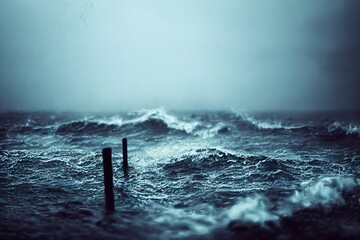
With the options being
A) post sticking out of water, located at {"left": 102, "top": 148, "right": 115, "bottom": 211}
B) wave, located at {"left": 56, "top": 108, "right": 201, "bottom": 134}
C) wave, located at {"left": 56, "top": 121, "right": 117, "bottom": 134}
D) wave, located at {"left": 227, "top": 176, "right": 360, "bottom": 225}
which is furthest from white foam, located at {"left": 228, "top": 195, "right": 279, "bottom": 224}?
wave, located at {"left": 56, "top": 121, "right": 117, "bottom": 134}

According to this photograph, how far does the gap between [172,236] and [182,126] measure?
85.3 feet

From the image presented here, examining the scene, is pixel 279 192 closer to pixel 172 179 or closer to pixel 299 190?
pixel 299 190

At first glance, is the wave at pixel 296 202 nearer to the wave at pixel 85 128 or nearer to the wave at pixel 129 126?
the wave at pixel 129 126

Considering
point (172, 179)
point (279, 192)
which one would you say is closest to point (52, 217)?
point (172, 179)

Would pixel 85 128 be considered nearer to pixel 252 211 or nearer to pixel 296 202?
pixel 252 211

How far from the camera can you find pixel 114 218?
340 inches

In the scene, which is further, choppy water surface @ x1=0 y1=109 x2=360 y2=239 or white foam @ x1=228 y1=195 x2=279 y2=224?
white foam @ x1=228 y1=195 x2=279 y2=224

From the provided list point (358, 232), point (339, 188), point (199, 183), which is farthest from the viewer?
point (199, 183)

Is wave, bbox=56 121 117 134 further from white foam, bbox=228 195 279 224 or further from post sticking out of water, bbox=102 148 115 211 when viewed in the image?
white foam, bbox=228 195 279 224

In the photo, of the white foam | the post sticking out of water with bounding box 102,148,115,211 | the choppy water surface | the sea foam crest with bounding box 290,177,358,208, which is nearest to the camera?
the choppy water surface

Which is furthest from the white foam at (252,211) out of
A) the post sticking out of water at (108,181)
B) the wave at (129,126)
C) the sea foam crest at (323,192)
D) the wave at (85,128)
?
the wave at (85,128)

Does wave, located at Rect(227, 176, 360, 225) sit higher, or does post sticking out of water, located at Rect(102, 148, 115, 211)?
post sticking out of water, located at Rect(102, 148, 115, 211)

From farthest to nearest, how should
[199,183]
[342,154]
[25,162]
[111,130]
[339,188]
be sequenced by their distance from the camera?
[111,130]
[342,154]
[25,162]
[199,183]
[339,188]

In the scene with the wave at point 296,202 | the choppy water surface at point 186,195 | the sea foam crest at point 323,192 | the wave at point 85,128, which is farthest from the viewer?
the wave at point 85,128
